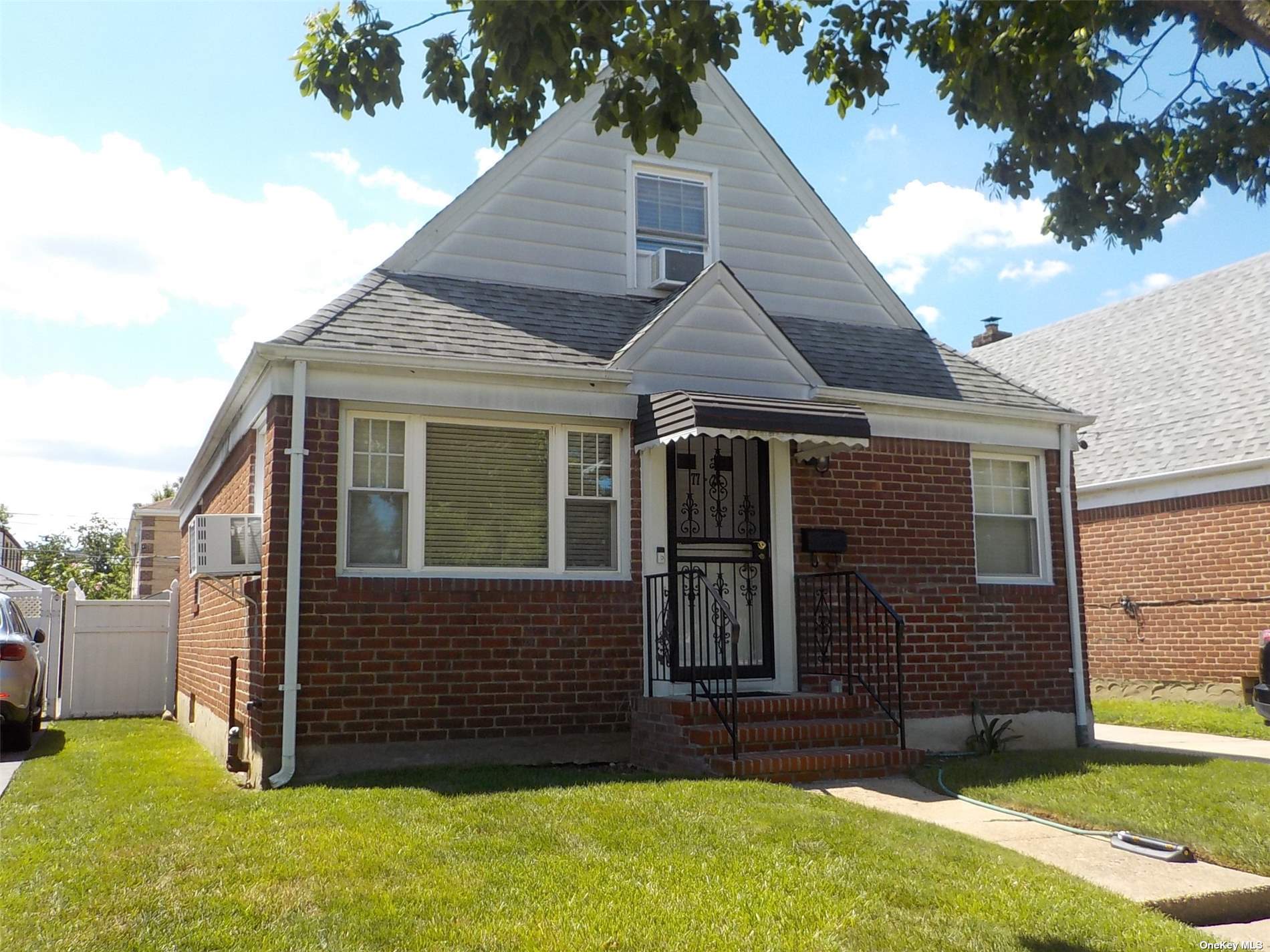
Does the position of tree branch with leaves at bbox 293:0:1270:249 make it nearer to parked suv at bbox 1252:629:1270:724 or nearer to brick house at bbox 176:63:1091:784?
brick house at bbox 176:63:1091:784

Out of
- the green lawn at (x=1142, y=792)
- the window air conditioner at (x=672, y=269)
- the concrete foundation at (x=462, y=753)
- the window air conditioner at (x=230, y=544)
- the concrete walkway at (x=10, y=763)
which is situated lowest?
the concrete walkway at (x=10, y=763)

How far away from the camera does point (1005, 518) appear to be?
436 inches

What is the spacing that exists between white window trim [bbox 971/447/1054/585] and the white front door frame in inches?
83.6

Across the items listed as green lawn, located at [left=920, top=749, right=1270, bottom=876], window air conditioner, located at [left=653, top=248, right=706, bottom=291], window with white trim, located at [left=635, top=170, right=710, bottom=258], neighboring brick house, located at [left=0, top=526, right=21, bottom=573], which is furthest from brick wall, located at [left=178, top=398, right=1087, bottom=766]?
neighboring brick house, located at [left=0, top=526, right=21, bottom=573]

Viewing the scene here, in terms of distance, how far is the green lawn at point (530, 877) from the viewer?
4.47 metres

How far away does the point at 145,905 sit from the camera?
4750 millimetres

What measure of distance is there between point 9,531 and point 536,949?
6938cm

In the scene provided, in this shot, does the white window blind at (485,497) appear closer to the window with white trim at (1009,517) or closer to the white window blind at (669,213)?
the white window blind at (669,213)

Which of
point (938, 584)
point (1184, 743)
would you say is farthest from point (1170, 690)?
point (938, 584)

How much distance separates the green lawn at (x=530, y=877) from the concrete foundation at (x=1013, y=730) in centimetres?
323

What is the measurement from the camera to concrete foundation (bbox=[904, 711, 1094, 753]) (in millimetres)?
10008

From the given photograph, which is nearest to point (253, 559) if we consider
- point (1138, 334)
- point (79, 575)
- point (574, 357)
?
point (574, 357)

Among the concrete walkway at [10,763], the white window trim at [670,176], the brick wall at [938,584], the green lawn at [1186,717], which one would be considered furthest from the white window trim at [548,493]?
the green lawn at [1186,717]

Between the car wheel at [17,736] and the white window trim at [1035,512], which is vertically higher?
the white window trim at [1035,512]
